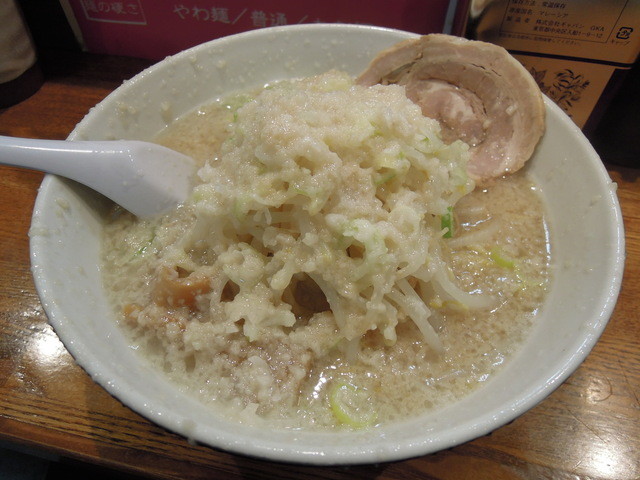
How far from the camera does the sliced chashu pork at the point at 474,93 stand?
1550 millimetres

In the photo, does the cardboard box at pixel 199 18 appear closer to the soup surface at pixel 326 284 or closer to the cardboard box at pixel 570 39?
the cardboard box at pixel 570 39

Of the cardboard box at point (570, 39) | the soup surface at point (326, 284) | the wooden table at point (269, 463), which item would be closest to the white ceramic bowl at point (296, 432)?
the soup surface at point (326, 284)

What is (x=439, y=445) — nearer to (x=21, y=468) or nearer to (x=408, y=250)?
(x=408, y=250)

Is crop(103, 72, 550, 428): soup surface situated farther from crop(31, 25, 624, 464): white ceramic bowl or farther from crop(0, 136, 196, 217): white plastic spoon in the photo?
crop(0, 136, 196, 217): white plastic spoon

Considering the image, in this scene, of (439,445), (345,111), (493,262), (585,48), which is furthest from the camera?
(585,48)

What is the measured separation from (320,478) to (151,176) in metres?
0.99

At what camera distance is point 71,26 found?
2.41 m

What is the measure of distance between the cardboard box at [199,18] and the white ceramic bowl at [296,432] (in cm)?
39

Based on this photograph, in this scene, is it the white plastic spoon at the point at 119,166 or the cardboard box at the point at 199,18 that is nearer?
the white plastic spoon at the point at 119,166

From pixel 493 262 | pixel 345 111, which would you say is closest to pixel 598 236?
pixel 493 262

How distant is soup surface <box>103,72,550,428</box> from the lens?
3.66ft

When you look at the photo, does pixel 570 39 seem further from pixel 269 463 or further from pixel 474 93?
pixel 269 463

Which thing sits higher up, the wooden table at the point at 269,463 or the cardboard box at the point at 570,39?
the cardboard box at the point at 570,39

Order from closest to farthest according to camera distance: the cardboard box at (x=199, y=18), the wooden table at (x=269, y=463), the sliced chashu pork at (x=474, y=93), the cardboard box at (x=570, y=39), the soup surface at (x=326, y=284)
Result: the soup surface at (x=326, y=284) → the wooden table at (x=269, y=463) → the sliced chashu pork at (x=474, y=93) → the cardboard box at (x=570, y=39) → the cardboard box at (x=199, y=18)
